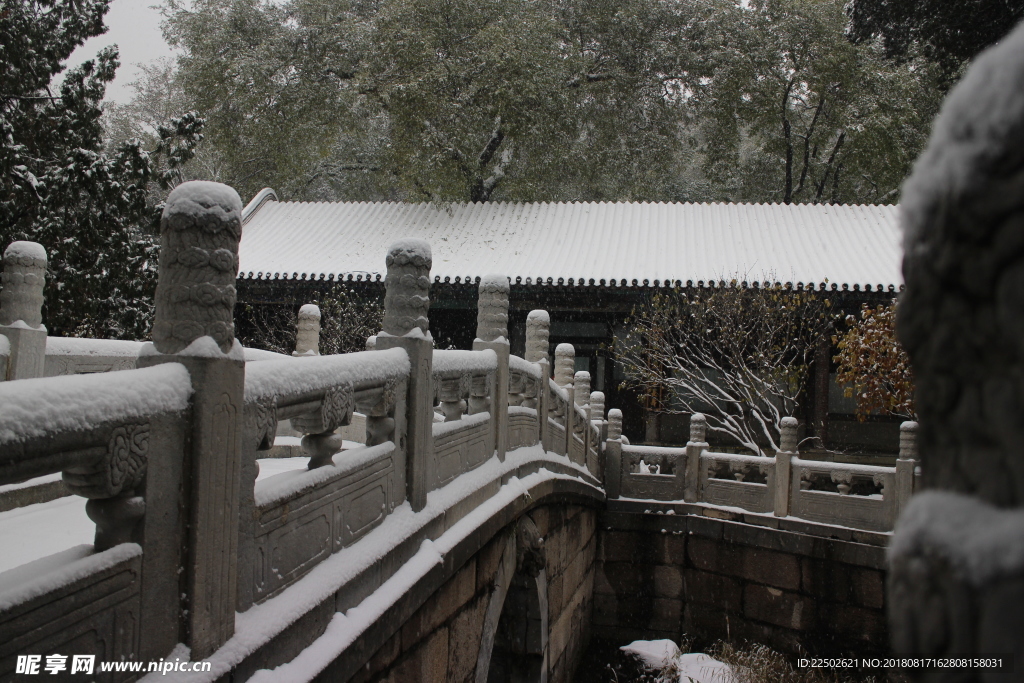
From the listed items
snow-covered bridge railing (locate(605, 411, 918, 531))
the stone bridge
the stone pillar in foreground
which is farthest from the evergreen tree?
the stone pillar in foreground

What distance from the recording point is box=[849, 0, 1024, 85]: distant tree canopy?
8.49m

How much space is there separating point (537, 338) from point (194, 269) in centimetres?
454

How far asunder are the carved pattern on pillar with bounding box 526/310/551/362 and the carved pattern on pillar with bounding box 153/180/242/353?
4.37 meters

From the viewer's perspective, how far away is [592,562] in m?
9.41

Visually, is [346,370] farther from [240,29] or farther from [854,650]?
[240,29]

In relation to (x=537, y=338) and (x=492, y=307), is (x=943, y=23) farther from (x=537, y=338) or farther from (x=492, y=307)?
(x=492, y=307)

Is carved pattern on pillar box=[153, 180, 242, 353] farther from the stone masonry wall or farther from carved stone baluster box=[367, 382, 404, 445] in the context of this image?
the stone masonry wall

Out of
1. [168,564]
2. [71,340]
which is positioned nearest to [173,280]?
[168,564]

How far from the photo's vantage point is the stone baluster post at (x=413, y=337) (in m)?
3.44

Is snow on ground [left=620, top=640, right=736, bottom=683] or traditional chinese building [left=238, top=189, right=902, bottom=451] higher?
traditional chinese building [left=238, top=189, right=902, bottom=451]

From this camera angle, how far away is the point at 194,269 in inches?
82.1

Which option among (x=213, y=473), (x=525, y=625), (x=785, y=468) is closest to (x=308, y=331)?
(x=525, y=625)

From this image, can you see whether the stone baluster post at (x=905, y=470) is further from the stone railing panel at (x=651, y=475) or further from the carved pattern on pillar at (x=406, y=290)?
the carved pattern on pillar at (x=406, y=290)

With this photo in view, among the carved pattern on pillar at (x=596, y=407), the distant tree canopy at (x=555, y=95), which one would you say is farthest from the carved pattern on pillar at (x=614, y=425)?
the distant tree canopy at (x=555, y=95)
